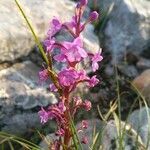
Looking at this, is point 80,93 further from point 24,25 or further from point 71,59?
point 71,59

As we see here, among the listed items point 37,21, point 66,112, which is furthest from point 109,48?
point 66,112

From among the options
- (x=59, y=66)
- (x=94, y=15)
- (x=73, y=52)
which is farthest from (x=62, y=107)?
(x=59, y=66)

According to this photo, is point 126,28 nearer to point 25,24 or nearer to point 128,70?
point 128,70

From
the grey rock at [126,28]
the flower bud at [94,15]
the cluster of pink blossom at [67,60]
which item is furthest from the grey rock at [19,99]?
the flower bud at [94,15]

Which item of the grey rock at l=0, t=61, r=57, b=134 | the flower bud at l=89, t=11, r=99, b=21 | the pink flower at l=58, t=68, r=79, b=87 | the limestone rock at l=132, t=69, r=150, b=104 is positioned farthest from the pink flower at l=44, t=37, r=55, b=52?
the limestone rock at l=132, t=69, r=150, b=104

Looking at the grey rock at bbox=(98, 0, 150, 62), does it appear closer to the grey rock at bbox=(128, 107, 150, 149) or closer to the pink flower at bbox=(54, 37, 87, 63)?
the grey rock at bbox=(128, 107, 150, 149)

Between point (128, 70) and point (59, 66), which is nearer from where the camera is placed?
point (59, 66)

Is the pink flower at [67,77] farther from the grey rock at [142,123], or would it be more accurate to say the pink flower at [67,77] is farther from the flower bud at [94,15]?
the grey rock at [142,123]
